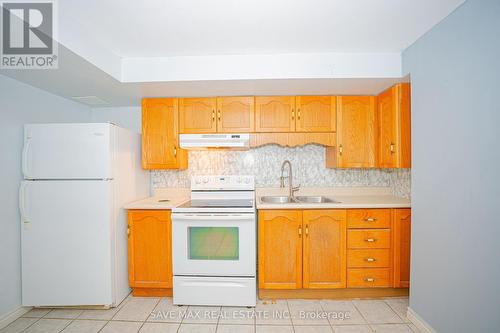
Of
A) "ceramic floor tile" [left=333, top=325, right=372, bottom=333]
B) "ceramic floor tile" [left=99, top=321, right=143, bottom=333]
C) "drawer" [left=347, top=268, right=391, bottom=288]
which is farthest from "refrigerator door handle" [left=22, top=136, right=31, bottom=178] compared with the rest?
"drawer" [left=347, top=268, right=391, bottom=288]

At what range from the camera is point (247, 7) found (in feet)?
4.63

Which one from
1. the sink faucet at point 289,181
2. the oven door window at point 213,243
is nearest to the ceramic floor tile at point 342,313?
the oven door window at point 213,243

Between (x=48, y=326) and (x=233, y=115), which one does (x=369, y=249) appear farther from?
(x=48, y=326)

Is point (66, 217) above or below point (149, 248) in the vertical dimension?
above

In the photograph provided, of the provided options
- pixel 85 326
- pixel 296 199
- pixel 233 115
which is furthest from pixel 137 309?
pixel 233 115

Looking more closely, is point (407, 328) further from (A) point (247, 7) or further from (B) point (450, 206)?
(A) point (247, 7)

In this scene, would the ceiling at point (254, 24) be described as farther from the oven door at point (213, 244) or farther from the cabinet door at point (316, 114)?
the oven door at point (213, 244)

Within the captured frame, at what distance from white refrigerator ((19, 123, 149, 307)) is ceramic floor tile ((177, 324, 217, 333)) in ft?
2.36

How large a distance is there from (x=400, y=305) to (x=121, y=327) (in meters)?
2.37

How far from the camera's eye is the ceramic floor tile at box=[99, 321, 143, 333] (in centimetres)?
176

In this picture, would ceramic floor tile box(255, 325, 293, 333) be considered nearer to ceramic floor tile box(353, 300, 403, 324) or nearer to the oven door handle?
ceramic floor tile box(353, 300, 403, 324)

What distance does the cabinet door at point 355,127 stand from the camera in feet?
A: 7.94

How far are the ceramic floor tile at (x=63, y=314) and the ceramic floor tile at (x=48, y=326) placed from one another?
0.14 ft

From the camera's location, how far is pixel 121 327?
1799 mm
